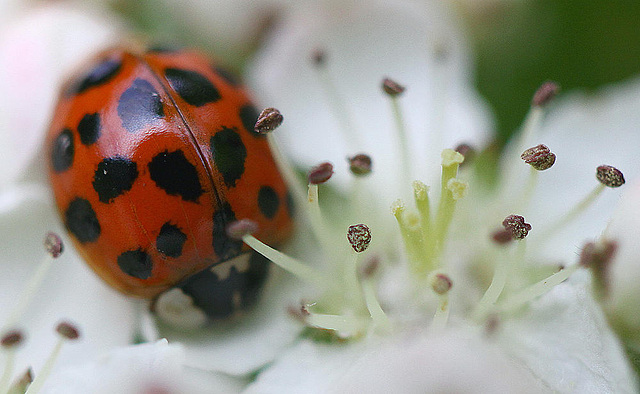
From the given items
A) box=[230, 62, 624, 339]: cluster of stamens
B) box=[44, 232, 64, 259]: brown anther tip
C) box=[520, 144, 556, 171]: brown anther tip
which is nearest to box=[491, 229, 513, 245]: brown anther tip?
box=[230, 62, 624, 339]: cluster of stamens

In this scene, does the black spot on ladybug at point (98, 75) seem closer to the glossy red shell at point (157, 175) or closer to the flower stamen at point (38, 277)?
the glossy red shell at point (157, 175)

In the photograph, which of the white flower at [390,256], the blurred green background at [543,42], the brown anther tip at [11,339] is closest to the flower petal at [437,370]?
the white flower at [390,256]

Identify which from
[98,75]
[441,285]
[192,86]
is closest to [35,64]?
[98,75]

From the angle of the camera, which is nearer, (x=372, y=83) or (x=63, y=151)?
(x=63, y=151)

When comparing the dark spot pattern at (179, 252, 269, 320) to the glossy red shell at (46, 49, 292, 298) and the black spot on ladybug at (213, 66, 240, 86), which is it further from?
the black spot on ladybug at (213, 66, 240, 86)

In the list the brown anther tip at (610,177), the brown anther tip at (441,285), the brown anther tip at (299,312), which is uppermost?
the brown anther tip at (610,177)

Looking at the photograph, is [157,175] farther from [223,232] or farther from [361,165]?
[361,165]

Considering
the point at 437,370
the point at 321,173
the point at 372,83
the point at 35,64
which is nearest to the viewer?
the point at 437,370

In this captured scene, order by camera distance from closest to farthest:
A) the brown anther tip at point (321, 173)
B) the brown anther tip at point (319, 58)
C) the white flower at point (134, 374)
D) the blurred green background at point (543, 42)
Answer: the white flower at point (134, 374)
the brown anther tip at point (321, 173)
the brown anther tip at point (319, 58)
the blurred green background at point (543, 42)
